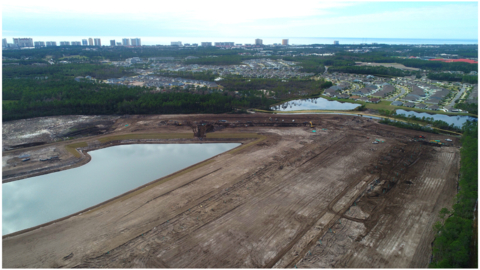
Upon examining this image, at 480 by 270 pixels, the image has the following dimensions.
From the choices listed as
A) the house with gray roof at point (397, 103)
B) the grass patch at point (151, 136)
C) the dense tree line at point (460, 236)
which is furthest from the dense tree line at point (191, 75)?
the dense tree line at point (460, 236)

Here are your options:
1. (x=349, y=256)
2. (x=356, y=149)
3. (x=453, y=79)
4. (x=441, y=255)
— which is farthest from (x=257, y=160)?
(x=453, y=79)

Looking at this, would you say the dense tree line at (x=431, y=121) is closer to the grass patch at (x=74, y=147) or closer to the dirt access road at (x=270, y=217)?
the dirt access road at (x=270, y=217)

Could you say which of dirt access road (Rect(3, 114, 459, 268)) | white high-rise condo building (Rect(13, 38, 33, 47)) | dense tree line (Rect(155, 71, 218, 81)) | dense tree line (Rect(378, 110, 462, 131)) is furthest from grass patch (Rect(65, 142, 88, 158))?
white high-rise condo building (Rect(13, 38, 33, 47))

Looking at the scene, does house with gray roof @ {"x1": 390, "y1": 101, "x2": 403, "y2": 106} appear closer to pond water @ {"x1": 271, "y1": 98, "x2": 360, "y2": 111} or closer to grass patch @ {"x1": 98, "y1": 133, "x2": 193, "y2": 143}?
pond water @ {"x1": 271, "y1": 98, "x2": 360, "y2": 111}

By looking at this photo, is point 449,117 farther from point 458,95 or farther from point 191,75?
point 191,75

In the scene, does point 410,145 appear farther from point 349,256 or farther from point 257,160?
point 349,256
